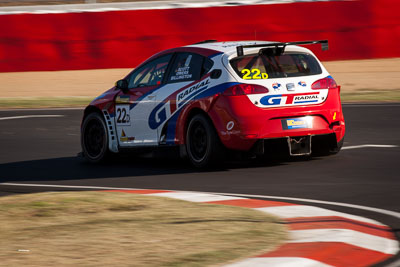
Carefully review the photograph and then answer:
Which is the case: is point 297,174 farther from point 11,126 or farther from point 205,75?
point 11,126

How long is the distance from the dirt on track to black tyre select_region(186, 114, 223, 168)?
1329 centimetres

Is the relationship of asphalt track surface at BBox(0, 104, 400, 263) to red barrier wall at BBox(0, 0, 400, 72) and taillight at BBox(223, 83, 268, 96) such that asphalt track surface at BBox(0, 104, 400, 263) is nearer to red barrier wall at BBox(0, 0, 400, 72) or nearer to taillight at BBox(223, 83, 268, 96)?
taillight at BBox(223, 83, 268, 96)

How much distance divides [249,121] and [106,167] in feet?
7.62

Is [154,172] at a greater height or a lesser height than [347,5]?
lesser

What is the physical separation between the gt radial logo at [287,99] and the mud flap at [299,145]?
1.37ft

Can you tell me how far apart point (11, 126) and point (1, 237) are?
10.6m

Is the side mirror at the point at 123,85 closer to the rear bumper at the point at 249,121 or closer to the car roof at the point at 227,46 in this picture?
the car roof at the point at 227,46

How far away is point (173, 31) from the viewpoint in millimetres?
24188

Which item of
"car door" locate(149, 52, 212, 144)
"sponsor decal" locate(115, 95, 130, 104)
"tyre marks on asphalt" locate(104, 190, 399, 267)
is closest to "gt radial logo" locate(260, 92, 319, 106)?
"car door" locate(149, 52, 212, 144)

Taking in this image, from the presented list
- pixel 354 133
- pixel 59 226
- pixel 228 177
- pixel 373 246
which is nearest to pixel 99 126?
pixel 228 177

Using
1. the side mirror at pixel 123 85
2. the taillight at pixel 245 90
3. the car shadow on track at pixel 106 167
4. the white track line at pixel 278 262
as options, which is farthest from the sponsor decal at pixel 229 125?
the white track line at pixel 278 262

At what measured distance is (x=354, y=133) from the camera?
565 inches

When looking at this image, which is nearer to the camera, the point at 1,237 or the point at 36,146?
the point at 1,237

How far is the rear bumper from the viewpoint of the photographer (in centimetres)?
1038
